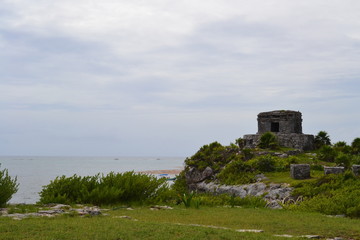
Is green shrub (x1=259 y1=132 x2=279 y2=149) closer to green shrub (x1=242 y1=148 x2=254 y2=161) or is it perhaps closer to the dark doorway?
green shrub (x1=242 y1=148 x2=254 y2=161)

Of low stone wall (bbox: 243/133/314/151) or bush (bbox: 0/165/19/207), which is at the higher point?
low stone wall (bbox: 243/133/314/151)

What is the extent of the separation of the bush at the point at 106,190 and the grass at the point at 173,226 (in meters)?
2.63

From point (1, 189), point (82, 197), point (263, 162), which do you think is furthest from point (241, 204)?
point (263, 162)

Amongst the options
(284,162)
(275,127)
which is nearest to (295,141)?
(275,127)

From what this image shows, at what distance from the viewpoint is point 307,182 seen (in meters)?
22.7

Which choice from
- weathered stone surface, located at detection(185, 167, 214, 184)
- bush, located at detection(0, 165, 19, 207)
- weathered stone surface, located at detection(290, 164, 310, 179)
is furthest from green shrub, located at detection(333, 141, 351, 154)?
bush, located at detection(0, 165, 19, 207)

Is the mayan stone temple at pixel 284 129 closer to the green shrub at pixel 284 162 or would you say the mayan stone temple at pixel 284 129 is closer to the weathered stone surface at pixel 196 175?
the weathered stone surface at pixel 196 175

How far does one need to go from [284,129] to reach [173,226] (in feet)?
105

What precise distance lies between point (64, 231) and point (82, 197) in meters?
7.18

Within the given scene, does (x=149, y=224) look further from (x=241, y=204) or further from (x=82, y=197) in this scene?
(x=241, y=204)

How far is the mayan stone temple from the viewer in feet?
124

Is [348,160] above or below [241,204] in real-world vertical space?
above

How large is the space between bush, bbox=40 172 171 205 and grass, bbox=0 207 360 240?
2628 millimetres

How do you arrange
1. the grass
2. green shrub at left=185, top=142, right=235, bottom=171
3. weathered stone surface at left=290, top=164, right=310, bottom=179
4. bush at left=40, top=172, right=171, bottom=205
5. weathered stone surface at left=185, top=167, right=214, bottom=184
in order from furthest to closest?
green shrub at left=185, top=142, right=235, bottom=171 → weathered stone surface at left=185, top=167, right=214, bottom=184 → weathered stone surface at left=290, top=164, right=310, bottom=179 → bush at left=40, top=172, right=171, bottom=205 → the grass
